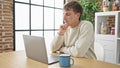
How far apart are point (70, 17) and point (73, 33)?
7.4 inches

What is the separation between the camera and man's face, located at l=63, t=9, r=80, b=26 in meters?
1.85

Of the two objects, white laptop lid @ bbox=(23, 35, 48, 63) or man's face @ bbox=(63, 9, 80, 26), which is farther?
man's face @ bbox=(63, 9, 80, 26)

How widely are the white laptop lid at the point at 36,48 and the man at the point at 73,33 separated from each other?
1.33 feet

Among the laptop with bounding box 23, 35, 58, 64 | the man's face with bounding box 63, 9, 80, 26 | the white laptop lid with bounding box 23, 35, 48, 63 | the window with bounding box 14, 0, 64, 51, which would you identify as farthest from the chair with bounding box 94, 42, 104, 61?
the window with bounding box 14, 0, 64, 51

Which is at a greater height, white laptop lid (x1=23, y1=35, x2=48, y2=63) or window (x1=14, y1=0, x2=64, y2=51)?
window (x1=14, y1=0, x2=64, y2=51)

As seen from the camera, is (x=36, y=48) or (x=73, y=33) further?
(x=73, y=33)

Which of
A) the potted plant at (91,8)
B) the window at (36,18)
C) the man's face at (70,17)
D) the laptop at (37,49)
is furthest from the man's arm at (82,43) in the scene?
the potted plant at (91,8)

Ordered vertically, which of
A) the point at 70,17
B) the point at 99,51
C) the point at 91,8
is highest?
the point at 91,8

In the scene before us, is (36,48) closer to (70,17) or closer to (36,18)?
(70,17)

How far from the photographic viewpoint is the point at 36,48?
136 cm

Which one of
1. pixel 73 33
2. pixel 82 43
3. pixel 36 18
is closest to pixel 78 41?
pixel 82 43

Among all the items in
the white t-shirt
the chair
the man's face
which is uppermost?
the man's face

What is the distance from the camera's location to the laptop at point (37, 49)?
1.28 metres

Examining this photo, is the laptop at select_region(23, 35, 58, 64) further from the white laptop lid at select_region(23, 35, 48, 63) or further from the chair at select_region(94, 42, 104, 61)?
the chair at select_region(94, 42, 104, 61)
